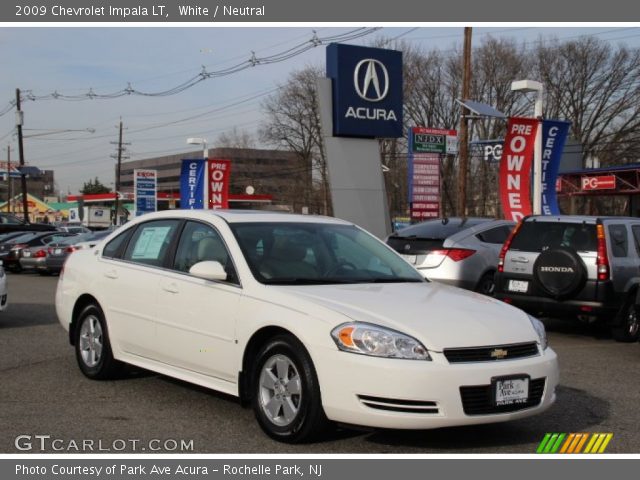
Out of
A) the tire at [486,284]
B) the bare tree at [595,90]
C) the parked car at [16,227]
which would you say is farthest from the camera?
the bare tree at [595,90]

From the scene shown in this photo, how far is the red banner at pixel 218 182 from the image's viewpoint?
27450mm

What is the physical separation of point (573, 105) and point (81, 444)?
57547mm

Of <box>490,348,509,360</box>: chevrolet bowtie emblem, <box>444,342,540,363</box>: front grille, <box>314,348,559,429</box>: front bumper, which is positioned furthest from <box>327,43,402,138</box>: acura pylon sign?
<box>314,348,559,429</box>: front bumper

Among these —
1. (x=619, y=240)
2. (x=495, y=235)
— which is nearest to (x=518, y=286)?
(x=619, y=240)

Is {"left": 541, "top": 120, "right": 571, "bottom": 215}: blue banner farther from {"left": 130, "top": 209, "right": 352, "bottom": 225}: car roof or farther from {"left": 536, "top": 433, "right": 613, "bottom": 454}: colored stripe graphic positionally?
{"left": 536, "top": 433, "right": 613, "bottom": 454}: colored stripe graphic

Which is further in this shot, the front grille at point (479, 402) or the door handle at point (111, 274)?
the door handle at point (111, 274)

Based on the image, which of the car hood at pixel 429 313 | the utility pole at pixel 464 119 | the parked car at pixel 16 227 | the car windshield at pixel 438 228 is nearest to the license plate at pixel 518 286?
the car windshield at pixel 438 228

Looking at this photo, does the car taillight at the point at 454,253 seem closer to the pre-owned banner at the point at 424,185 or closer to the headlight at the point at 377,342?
the headlight at the point at 377,342

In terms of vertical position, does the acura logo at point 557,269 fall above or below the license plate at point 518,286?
above

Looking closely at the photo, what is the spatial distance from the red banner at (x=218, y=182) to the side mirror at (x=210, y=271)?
71.1 feet

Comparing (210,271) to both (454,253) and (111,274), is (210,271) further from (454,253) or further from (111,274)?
(454,253)

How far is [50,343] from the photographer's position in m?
9.80

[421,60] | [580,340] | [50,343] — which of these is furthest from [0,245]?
[421,60]

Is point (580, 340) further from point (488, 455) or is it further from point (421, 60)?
point (421, 60)
